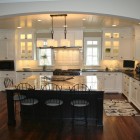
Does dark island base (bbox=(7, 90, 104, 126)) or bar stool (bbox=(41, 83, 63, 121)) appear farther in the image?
dark island base (bbox=(7, 90, 104, 126))

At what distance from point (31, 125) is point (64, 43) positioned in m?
2.40

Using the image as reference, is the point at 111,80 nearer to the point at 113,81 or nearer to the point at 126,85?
the point at 113,81

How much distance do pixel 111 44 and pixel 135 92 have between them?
2.97 metres

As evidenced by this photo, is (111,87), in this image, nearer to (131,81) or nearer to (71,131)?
(131,81)

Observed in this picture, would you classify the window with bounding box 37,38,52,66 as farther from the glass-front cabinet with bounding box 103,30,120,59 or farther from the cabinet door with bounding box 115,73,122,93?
the cabinet door with bounding box 115,73,122,93

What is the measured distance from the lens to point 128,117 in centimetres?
538

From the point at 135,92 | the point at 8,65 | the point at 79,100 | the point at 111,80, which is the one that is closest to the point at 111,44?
the point at 111,80

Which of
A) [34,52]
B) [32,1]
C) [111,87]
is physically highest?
[32,1]

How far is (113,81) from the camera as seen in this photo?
26.9 feet

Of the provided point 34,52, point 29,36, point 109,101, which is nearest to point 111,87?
point 109,101

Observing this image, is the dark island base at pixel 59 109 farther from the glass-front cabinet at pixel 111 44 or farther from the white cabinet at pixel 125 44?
the white cabinet at pixel 125 44

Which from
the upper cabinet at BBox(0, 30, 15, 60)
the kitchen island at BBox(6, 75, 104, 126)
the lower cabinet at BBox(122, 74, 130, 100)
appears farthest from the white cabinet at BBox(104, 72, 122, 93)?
the upper cabinet at BBox(0, 30, 15, 60)

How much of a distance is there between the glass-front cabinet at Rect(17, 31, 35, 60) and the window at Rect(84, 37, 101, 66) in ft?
8.18

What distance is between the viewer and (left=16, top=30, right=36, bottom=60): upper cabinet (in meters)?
8.60
